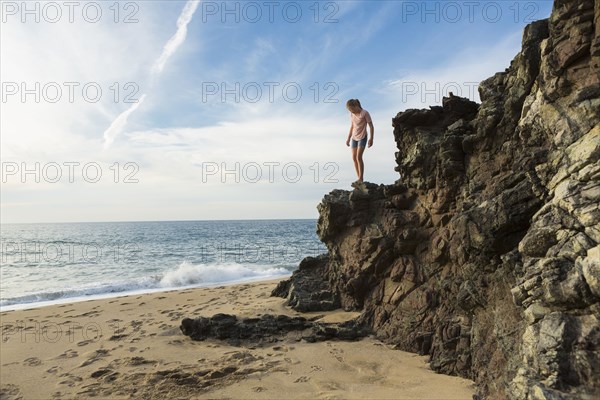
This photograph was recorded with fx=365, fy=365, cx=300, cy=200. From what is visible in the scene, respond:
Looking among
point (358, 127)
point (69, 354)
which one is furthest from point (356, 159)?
point (69, 354)

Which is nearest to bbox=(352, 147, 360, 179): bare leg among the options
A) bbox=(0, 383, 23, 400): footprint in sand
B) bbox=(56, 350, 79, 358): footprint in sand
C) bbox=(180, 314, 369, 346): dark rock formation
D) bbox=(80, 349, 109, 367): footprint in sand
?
bbox=(180, 314, 369, 346): dark rock formation

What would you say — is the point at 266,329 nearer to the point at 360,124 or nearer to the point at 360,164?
the point at 360,164

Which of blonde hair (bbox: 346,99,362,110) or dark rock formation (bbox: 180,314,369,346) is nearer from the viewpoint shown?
dark rock formation (bbox: 180,314,369,346)

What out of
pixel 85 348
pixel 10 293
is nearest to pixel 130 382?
pixel 85 348

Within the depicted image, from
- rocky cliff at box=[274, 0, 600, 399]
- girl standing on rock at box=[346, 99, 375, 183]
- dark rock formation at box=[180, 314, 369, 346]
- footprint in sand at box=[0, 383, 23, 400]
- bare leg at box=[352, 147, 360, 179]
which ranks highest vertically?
girl standing on rock at box=[346, 99, 375, 183]

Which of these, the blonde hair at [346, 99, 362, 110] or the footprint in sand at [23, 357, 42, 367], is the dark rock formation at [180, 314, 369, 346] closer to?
the footprint in sand at [23, 357, 42, 367]

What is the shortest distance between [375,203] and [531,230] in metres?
6.12

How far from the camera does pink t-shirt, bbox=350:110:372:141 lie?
10.6 m

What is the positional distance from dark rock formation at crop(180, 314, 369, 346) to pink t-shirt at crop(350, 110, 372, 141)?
17.1ft

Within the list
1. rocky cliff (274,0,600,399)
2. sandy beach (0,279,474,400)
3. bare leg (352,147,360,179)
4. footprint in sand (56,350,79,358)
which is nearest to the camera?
rocky cliff (274,0,600,399)

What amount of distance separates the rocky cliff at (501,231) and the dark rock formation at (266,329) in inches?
27.2

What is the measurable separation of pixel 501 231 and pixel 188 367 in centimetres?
663

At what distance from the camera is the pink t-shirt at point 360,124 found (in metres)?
10.6

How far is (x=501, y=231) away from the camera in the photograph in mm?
5629
